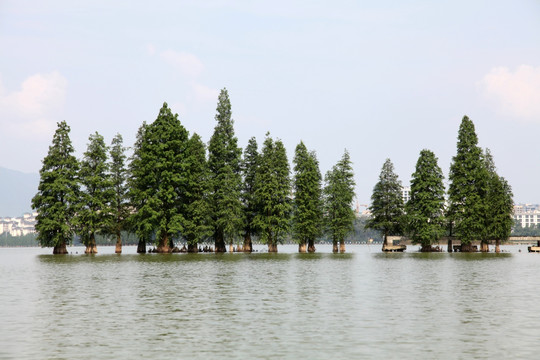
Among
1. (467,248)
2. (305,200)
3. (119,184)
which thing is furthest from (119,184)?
(467,248)

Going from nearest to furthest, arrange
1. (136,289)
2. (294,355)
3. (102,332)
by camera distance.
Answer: (294,355)
(102,332)
(136,289)

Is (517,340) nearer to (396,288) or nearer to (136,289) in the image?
(396,288)

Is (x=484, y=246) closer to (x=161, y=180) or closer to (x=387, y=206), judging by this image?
(x=387, y=206)

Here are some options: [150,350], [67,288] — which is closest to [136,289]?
[67,288]

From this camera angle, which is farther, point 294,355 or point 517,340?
point 517,340

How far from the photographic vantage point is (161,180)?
10581 centimetres

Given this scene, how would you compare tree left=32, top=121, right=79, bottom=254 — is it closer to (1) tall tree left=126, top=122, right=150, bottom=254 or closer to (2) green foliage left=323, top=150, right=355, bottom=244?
(1) tall tree left=126, top=122, right=150, bottom=254

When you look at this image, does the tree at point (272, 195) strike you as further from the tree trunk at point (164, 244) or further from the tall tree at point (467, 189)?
the tall tree at point (467, 189)

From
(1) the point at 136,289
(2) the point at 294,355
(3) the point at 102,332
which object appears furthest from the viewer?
(1) the point at 136,289

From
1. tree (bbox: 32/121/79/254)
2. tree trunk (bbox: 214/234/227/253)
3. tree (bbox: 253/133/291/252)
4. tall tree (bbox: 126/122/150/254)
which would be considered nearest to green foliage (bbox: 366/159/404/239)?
tree (bbox: 253/133/291/252)

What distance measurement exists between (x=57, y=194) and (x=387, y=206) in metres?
59.4

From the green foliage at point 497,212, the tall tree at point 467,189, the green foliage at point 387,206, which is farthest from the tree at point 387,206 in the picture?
the green foliage at point 497,212

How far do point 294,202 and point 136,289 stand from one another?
72.0 metres

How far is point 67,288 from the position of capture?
147 feet
